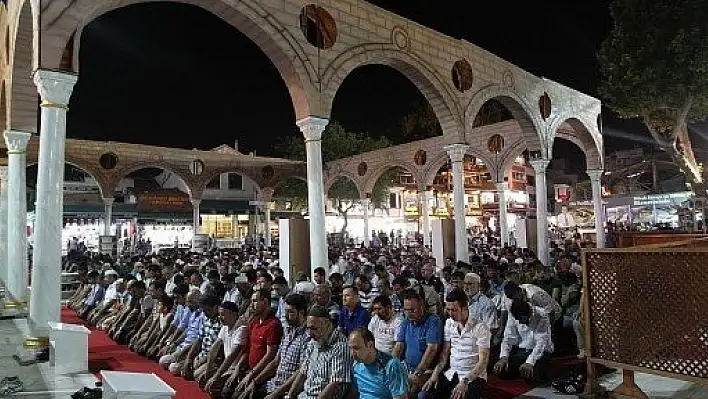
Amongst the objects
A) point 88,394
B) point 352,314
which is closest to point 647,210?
point 352,314

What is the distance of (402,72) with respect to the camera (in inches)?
437

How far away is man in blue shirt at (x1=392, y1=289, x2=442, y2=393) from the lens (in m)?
4.43

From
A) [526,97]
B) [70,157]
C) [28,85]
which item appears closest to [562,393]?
[28,85]

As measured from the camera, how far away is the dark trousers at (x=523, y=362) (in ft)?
16.6

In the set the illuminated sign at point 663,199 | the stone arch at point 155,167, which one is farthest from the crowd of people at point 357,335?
the illuminated sign at point 663,199

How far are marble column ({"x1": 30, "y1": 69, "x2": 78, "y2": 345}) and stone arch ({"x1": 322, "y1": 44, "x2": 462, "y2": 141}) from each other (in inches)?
170

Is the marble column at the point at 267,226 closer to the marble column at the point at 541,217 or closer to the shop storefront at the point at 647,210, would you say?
the marble column at the point at 541,217

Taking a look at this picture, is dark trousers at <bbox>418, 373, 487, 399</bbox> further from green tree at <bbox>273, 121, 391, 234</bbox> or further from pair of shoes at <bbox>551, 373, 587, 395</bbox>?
green tree at <bbox>273, 121, 391, 234</bbox>

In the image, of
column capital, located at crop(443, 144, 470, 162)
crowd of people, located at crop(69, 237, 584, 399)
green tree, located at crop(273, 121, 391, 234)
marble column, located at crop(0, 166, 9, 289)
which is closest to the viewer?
crowd of people, located at crop(69, 237, 584, 399)

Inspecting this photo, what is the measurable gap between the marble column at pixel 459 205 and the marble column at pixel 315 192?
153 inches

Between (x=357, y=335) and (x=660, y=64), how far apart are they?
13164 millimetres

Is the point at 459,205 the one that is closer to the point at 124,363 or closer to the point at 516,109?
the point at 516,109

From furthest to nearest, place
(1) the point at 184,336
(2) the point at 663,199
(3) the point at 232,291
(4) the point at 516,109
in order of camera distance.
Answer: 1. (2) the point at 663,199
2. (4) the point at 516,109
3. (3) the point at 232,291
4. (1) the point at 184,336

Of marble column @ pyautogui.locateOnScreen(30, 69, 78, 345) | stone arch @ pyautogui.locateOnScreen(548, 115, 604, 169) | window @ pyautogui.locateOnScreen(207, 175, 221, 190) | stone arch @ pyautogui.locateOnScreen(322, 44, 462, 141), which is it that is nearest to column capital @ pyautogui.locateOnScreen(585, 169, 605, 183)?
stone arch @ pyautogui.locateOnScreen(548, 115, 604, 169)
